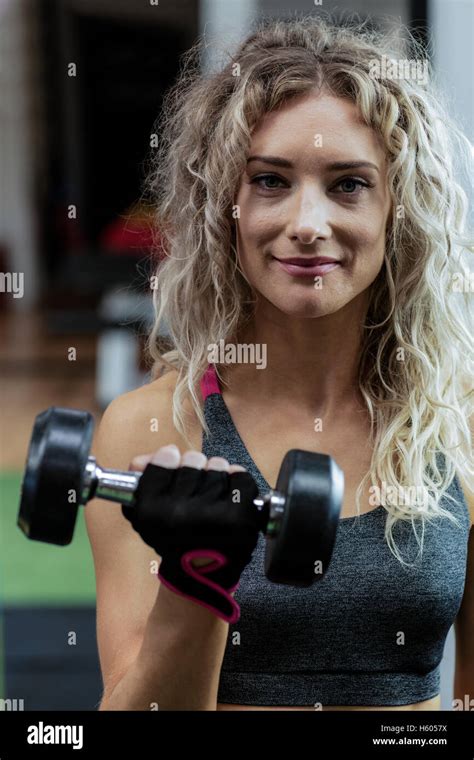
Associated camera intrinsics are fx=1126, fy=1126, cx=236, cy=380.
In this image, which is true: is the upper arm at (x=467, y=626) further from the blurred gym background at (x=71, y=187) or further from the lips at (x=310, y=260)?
the blurred gym background at (x=71, y=187)

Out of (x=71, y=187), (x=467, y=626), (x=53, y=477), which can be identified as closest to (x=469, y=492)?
(x=467, y=626)

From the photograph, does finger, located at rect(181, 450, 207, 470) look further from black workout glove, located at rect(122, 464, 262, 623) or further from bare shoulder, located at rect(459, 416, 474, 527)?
bare shoulder, located at rect(459, 416, 474, 527)

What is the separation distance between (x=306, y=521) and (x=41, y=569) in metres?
2.36

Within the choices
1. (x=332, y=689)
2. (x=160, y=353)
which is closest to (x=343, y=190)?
(x=160, y=353)

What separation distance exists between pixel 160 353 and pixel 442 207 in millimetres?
360

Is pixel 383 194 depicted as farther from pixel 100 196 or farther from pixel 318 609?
pixel 100 196

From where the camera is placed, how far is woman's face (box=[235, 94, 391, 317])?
1.03 meters

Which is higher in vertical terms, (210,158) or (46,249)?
(46,249)

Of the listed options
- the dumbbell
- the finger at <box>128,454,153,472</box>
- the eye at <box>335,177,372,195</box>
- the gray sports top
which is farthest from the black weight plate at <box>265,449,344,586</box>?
the eye at <box>335,177,372,195</box>

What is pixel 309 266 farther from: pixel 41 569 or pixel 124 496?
pixel 41 569

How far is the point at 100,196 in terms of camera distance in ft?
31.4

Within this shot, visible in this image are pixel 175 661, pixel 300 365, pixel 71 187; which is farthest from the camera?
pixel 71 187

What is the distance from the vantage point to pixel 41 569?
120 inches
